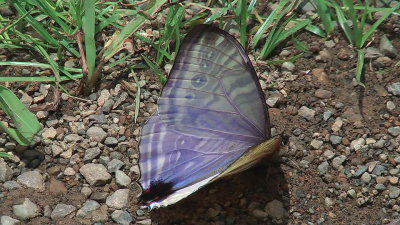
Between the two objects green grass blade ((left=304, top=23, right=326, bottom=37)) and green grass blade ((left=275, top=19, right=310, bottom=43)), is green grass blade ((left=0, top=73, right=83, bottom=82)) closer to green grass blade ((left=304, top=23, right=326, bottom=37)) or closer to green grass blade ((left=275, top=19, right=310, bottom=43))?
green grass blade ((left=275, top=19, right=310, bottom=43))

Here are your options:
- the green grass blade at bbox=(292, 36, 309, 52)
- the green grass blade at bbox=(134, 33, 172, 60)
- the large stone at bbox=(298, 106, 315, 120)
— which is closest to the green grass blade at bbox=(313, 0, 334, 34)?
the green grass blade at bbox=(292, 36, 309, 52)

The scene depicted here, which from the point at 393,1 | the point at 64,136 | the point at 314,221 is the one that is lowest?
the point at 314,221

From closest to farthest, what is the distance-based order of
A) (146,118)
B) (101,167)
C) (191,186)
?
(191,186), (101,167), (146,118)

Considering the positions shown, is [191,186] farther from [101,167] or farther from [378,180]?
[378,180]

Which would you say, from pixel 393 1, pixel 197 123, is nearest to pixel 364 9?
pixel 393 1

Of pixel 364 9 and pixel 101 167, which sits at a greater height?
pixel 364 9

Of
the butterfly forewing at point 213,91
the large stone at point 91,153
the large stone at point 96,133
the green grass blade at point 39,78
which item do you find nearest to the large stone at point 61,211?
the large stone at point 91,153
